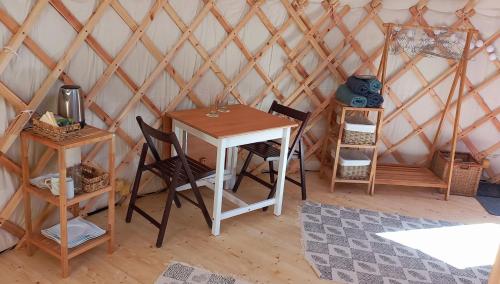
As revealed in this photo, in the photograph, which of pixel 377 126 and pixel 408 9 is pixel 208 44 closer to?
pixel 377 126

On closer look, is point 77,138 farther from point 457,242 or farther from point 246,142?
point 457,242

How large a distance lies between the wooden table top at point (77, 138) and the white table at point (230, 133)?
615 millimetres

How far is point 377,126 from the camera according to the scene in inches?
136

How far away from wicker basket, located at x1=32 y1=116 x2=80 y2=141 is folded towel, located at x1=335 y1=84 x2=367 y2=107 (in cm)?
194

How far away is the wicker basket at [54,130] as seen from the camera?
214 cm

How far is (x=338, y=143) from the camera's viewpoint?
342 centimetres

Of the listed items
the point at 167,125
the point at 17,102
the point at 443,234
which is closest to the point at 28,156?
the point at 17,102

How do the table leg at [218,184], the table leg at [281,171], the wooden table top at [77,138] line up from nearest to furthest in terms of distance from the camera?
the wooden table top at [77,138] < the table leg at [218,184] < the table leg at [281,171]

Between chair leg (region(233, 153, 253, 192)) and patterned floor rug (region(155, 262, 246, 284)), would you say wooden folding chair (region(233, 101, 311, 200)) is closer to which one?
chair leg (region(233, 153, 253, 192))

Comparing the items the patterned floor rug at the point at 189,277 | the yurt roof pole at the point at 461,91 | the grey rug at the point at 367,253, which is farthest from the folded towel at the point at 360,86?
the patterned floor rug at the point at 189,277

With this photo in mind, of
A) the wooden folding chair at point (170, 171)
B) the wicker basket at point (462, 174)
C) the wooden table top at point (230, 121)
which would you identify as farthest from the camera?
the wicker basket at point (462, 174)

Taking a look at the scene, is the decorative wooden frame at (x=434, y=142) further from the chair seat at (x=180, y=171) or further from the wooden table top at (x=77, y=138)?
the wooden table top at (x=77, y=138)

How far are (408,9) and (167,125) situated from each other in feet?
6.87

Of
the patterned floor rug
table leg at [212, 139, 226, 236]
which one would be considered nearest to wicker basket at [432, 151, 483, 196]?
table leg at [212, 139, 226, 236]
